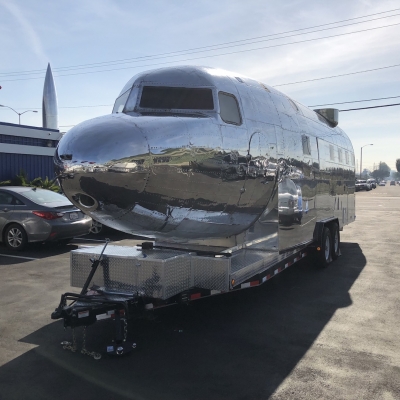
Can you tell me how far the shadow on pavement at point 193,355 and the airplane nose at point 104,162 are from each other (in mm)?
1633

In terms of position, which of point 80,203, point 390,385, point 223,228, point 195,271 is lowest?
point 390,385

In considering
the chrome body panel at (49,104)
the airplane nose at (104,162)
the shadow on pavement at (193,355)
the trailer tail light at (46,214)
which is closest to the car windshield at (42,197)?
the trailer tail light at (46,214)

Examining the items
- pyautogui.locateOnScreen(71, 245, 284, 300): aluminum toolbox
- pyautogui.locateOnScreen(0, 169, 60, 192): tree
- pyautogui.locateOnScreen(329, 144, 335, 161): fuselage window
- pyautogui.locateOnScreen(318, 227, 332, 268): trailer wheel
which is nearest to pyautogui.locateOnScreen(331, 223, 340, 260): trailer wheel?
pyautogui.locateOnScreen(318, 227, 332, 268): trailer wheel

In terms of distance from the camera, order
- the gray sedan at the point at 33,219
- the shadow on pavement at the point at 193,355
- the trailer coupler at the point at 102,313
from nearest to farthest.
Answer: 1. the shadow on pavement at the point at 193,355
2. the trailer coupler at the point at 102,313
3. the gray sedan at the point at 33,219

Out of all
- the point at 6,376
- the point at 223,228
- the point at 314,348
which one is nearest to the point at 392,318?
the point at 314,348

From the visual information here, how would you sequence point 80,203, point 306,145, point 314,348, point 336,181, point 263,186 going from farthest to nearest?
point 336,181
point 306,145
point 263,186
point 314,348
point 80,203

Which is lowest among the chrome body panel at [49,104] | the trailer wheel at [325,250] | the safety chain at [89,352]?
the safety chain at [89,352]

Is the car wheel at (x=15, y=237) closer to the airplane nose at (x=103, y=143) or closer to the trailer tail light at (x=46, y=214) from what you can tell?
the trailer tail light at (x=46, y=214)

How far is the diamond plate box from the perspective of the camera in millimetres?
5090

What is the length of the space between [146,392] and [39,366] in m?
1.22

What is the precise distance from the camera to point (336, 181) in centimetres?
981

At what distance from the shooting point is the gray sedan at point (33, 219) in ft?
34.1

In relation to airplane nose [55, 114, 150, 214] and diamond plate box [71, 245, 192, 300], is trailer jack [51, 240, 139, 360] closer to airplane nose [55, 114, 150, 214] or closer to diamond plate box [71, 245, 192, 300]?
diamond plate box [71, 245, 192, 300]

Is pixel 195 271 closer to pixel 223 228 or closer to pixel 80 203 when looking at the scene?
pixel 223 228
